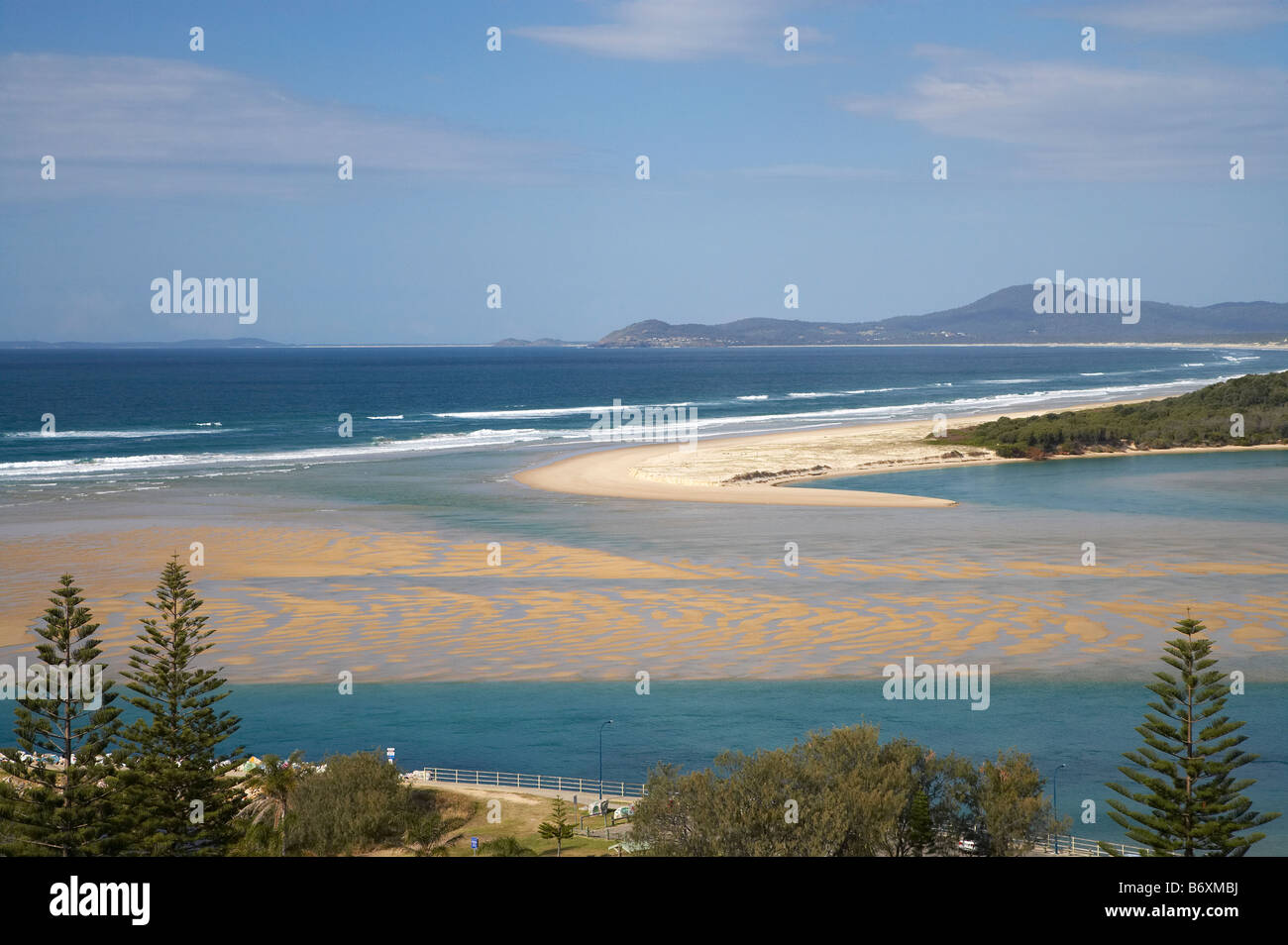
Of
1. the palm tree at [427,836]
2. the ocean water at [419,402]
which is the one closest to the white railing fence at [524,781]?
the palm tree at [427,836]

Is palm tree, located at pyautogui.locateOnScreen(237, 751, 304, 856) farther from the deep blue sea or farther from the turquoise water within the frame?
the deep blue sea

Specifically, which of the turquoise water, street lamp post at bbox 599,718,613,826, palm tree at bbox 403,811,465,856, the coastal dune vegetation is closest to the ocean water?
the coastal dune vegetation

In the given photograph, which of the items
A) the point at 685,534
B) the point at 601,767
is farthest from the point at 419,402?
the point at 601,767

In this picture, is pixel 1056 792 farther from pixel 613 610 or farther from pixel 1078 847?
pixel 613 610

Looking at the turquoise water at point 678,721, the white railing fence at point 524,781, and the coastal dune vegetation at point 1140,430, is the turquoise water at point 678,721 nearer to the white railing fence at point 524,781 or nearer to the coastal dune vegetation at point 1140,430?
the white railing fence at point 524,781

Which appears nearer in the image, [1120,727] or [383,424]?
[1120,727]
